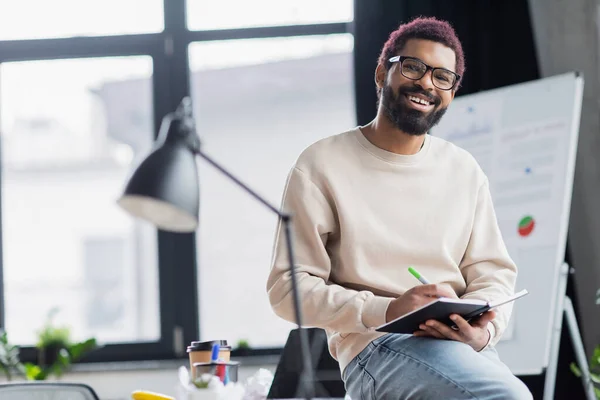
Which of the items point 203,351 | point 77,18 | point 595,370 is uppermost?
point 77,18

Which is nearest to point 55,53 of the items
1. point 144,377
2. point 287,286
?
point 144,377

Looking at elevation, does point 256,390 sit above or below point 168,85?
below

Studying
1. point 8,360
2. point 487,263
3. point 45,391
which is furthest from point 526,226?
point 8,360

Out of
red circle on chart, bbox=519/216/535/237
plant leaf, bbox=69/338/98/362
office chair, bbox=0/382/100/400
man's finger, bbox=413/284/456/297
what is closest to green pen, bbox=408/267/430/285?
man's finger, bbox=413/284/456/297

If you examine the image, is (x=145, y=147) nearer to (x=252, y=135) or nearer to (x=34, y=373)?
(x=252, y=135)

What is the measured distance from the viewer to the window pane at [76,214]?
4.73 m

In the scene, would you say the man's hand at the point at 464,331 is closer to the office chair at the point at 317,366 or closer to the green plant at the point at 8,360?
the office chair at the point at 317,366

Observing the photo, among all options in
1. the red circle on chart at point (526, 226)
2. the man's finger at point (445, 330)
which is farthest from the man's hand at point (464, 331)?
the red circle on chart at point (526, 226)

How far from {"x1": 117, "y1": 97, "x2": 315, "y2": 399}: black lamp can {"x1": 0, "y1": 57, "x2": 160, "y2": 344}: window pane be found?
3.33 m

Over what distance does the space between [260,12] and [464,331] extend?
325 cm

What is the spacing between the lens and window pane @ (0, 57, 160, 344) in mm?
4730

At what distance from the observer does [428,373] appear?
1.73 meters

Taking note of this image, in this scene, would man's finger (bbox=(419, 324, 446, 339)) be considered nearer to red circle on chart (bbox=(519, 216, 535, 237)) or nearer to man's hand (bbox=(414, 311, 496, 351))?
man's hand (bbox=(414, 311, 496, 351))

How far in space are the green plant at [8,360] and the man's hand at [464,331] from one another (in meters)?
3.08
